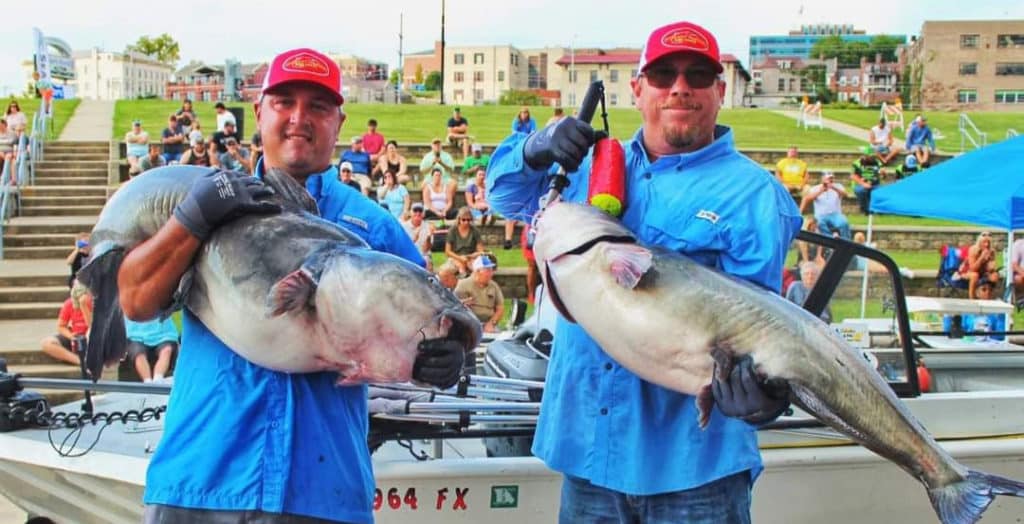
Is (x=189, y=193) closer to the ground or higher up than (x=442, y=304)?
higher up

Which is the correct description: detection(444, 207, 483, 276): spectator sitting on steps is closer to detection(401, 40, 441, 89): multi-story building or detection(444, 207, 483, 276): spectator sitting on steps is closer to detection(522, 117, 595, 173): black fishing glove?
detection(522, 117, 595, 173): black fishing glove

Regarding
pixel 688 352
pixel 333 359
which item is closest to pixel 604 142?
pixel 688 352

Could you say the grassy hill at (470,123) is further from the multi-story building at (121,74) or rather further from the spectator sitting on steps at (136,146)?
the multi-story building at (121,74)

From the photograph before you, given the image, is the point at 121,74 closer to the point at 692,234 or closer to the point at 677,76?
the point at 677,76

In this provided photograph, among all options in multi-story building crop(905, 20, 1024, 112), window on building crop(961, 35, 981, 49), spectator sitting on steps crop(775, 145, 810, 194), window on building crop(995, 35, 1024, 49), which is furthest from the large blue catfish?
window on building crop(995, 35, 1024, 49)

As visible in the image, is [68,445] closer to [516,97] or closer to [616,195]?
[616,195]

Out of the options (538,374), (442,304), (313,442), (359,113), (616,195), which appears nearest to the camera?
(442,304)

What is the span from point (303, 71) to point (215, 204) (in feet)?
1.50

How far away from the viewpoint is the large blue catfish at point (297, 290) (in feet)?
6.75

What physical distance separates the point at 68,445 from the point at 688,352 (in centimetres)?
278

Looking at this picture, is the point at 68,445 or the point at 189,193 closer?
the point at 189,193

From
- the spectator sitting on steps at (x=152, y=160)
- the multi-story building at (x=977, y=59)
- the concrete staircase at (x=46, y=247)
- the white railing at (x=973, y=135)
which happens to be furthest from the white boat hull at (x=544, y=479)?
the multi-story building at (x=977, y=59)

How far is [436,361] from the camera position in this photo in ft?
6.72

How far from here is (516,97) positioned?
84562 mm
